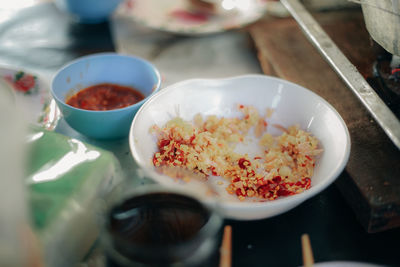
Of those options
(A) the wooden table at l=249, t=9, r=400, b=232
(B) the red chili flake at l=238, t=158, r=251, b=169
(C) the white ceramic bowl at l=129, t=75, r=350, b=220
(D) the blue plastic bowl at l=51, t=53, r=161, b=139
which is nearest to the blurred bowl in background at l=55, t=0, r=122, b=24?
(D) the blue plastic bowl at l=51, t=53, r=161, b=139

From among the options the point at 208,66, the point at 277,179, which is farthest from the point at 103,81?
the point at 277,179

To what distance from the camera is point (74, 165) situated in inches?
28.0

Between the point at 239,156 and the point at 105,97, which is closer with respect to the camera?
the point at 239,156

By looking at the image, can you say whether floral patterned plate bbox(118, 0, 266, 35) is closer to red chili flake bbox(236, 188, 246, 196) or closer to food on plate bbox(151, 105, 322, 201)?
food on plate bbox(151, 105, 322, 201)

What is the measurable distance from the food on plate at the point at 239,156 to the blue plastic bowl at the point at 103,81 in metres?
0.12

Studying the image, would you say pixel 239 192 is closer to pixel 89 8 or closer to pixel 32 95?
pixel 32 95

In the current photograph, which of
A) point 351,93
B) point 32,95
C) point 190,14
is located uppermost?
point 32,95

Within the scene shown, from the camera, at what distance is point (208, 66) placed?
133cm

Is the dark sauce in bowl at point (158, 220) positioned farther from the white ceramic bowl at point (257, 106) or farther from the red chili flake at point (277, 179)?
the red chili flake at point (277, 179)

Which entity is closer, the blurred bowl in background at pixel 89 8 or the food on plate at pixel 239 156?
the food on plate at pixel 239 156

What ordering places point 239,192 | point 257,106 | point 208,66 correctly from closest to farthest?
point 239,192
point 257,106
point 208,66

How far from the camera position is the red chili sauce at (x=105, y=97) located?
3.43 feet

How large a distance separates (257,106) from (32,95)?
1.91 feet

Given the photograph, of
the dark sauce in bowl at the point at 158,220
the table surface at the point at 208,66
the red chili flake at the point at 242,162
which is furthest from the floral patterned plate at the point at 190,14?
the dark sauce in bowl at the point at 158,220
